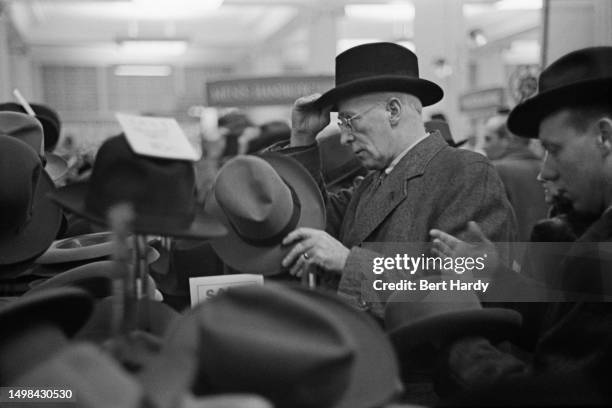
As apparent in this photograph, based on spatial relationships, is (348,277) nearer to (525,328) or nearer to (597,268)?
(525,328)

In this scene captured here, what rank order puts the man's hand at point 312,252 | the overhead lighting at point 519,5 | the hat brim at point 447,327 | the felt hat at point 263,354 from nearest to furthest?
1. the felt hat at point 263,354
2. the hat brim at point 447,327
3. the man's hand at point 312,252
4. the overhead lighting at point 519,5

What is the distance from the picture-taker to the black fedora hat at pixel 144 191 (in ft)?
4.62

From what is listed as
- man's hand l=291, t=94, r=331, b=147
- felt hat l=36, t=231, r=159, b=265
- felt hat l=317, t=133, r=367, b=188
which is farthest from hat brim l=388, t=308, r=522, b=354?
felt hat l=317, t=133, r=367, b=188

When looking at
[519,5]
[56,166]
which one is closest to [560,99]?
[56,166]

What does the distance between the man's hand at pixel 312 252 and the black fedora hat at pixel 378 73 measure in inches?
20.1

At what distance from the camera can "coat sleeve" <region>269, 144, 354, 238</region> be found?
2.42 meters

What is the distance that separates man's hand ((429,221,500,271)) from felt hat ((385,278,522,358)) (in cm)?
A: 17

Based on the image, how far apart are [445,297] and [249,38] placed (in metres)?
15.8

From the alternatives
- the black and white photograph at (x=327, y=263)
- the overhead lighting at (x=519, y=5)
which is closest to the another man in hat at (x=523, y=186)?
the black and white photograph at (x=327, y=263)

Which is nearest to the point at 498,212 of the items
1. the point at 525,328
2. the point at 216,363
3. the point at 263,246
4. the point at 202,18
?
the point at 525,328

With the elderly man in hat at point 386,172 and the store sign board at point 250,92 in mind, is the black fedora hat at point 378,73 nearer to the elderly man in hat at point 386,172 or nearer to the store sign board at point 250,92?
the elderly man in hat at point 386,172

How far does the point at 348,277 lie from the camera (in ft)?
6.60

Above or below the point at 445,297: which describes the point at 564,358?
below

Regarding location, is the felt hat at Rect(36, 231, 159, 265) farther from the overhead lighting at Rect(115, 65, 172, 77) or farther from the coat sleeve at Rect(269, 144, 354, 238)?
the overhead lighting at Rect(115, 65, 172, 77)
